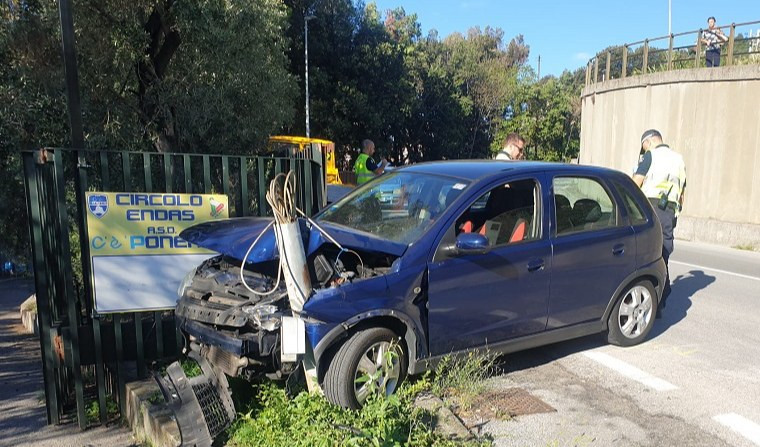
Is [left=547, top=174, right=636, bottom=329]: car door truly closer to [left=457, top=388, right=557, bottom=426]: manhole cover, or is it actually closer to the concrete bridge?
[left=457, top=388, right=557, bottom=426]: manhole cover

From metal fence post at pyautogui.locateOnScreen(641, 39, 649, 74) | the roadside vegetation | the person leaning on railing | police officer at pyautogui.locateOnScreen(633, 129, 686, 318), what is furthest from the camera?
metal fence post at pyautogui.locateOnScreen(641, 39, 649, 74)

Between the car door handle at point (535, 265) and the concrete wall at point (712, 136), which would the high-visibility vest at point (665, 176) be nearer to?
the car door handle at point (535, 265)

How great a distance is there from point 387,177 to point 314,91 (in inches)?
1064

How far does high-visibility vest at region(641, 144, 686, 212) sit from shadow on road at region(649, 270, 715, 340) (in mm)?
1308

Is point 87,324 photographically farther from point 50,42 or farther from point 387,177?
point 50,42

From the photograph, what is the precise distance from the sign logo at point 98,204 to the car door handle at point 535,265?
127 inches

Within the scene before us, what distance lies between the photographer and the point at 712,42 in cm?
1697

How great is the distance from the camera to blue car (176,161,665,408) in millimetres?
3686

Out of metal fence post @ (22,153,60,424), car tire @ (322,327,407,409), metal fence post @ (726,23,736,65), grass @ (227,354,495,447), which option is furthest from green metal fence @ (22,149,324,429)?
metal fence post @ (726,23,736,65)

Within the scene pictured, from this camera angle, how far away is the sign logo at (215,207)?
186 inches

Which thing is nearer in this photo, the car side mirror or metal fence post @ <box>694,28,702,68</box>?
the car side mirror

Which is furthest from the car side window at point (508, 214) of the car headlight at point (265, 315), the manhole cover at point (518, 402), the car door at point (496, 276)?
the car headlight at point (265, 315)

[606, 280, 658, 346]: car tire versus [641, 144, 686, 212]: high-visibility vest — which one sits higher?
[641, 144, 686, 212]: high-visibility vest

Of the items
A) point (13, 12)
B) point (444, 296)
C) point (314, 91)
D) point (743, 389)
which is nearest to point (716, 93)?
point (743, 389)
